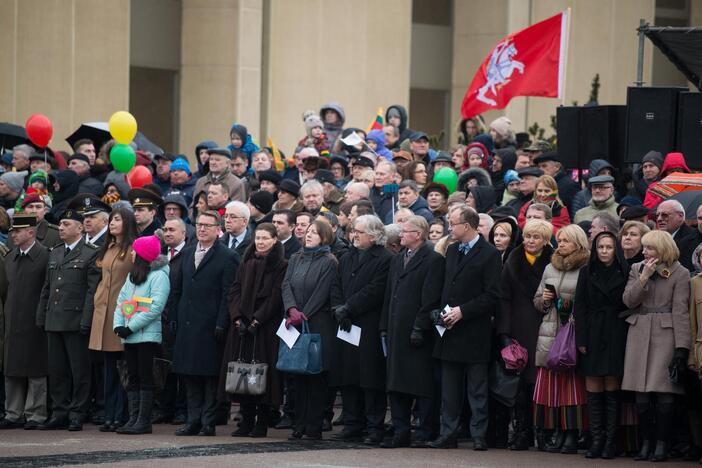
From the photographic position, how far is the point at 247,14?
26.4 m

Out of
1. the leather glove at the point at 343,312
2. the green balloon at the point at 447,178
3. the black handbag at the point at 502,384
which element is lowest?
the black handbag at the point at 502,384

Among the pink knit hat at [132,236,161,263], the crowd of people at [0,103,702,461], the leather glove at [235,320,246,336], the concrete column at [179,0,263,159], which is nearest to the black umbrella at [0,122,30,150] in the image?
the crowd of people at [0,103,702,461]

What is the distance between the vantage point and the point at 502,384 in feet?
42.8

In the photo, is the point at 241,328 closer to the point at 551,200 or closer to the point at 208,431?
the point at 208,431

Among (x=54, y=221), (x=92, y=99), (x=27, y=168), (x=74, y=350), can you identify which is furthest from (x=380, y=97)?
(x=74, y=350)

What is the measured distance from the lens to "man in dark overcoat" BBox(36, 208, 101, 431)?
1423 centimetres

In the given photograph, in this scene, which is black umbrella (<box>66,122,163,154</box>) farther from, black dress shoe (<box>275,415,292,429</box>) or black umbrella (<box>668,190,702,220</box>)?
black umbrella (<box>668,190,702,220</box>)

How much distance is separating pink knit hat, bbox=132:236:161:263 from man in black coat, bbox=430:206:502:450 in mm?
2787

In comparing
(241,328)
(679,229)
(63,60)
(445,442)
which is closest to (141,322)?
(241,328)

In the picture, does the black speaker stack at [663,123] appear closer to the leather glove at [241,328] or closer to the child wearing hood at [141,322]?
the leather glove at [241,328]

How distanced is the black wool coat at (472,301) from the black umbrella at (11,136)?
393 inches

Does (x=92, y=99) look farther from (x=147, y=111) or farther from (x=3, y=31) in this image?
(x=147, y=111)

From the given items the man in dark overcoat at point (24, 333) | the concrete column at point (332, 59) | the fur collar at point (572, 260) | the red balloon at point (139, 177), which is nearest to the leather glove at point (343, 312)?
the fur collar at point (572, 260)

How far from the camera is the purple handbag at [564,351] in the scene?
41.6 ft
